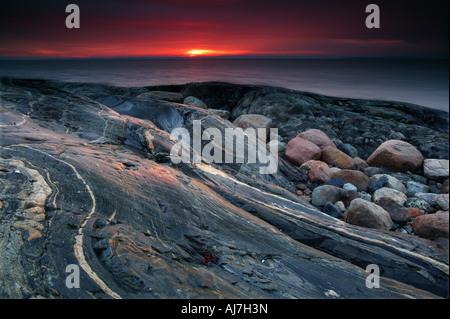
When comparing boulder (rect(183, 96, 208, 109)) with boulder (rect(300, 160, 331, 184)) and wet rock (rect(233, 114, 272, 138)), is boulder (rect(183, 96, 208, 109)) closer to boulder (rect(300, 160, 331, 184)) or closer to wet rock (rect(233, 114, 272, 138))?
wet rock (rect(233, 114, 272, 138))

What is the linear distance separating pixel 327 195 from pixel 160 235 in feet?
12.1

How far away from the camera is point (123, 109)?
6.96 metres

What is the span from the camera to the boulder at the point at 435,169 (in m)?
5.35

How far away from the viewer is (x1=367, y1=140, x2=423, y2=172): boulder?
5848mm

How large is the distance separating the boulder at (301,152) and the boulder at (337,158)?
190 mm

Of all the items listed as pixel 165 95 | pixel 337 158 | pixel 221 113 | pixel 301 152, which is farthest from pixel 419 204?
pixel 165 95

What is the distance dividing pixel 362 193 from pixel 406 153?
1.58 metres

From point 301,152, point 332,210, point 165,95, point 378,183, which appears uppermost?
point 165,95

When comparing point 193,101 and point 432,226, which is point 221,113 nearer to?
point 193,101

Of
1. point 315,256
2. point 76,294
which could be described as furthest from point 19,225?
point 315,256

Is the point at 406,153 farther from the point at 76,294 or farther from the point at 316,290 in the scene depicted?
the point at 76,294

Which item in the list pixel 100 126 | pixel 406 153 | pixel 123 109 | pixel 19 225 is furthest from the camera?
pixel 123 109

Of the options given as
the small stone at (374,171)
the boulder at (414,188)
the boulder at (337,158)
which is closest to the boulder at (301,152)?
the boulder at (337,158)

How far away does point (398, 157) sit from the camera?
5.93m
